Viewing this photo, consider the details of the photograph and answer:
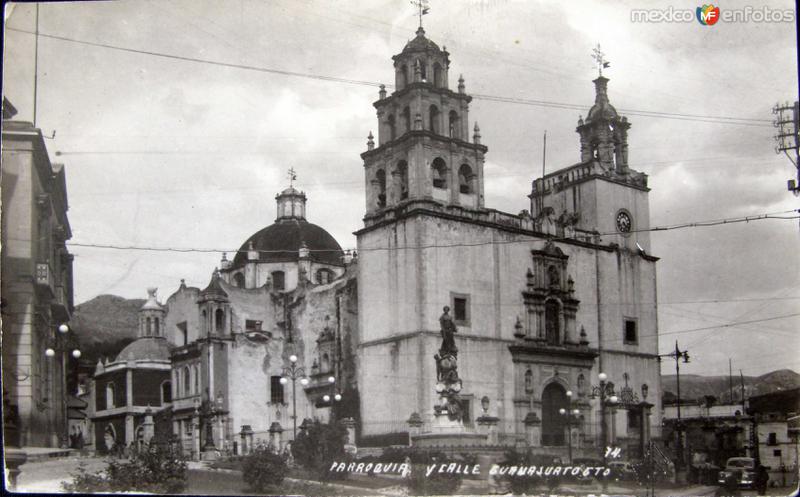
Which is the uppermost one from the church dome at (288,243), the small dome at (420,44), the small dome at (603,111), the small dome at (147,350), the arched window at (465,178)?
the small dome at (420,44)

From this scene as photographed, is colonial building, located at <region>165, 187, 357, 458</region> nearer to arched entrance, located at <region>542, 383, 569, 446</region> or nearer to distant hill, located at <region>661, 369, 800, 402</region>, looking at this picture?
arched entrance, located at <region>542, 383, 569, 446</region>

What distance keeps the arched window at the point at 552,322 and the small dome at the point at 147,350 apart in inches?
696

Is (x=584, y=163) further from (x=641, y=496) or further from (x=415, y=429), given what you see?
(x=641, y=496)

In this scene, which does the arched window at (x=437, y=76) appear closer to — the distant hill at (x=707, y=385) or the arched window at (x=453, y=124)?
the arched window at (x=453, y=124)

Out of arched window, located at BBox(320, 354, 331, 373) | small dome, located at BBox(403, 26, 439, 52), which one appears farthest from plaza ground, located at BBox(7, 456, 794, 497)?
small dome, located at BBox(403, 26, 439, 52)

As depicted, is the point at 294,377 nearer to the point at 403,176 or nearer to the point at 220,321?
the point at 403,176

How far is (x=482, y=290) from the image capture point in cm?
3372

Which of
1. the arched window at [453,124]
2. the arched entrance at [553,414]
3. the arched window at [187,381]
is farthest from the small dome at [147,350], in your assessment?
the arched entrance at [553,414]

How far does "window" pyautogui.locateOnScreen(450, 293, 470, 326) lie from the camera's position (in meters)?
32.7

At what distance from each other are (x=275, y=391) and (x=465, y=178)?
1175 cm

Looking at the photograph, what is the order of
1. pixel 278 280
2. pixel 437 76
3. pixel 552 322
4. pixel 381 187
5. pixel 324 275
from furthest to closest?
pixel 324 275 < pixel 278 280 < pixel 552 322 < pixel 381 187 < pixel 437 76

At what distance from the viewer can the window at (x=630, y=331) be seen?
38.6 meters

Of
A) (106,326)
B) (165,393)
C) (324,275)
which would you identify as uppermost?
(324,275)

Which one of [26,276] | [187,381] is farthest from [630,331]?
[26,276]
